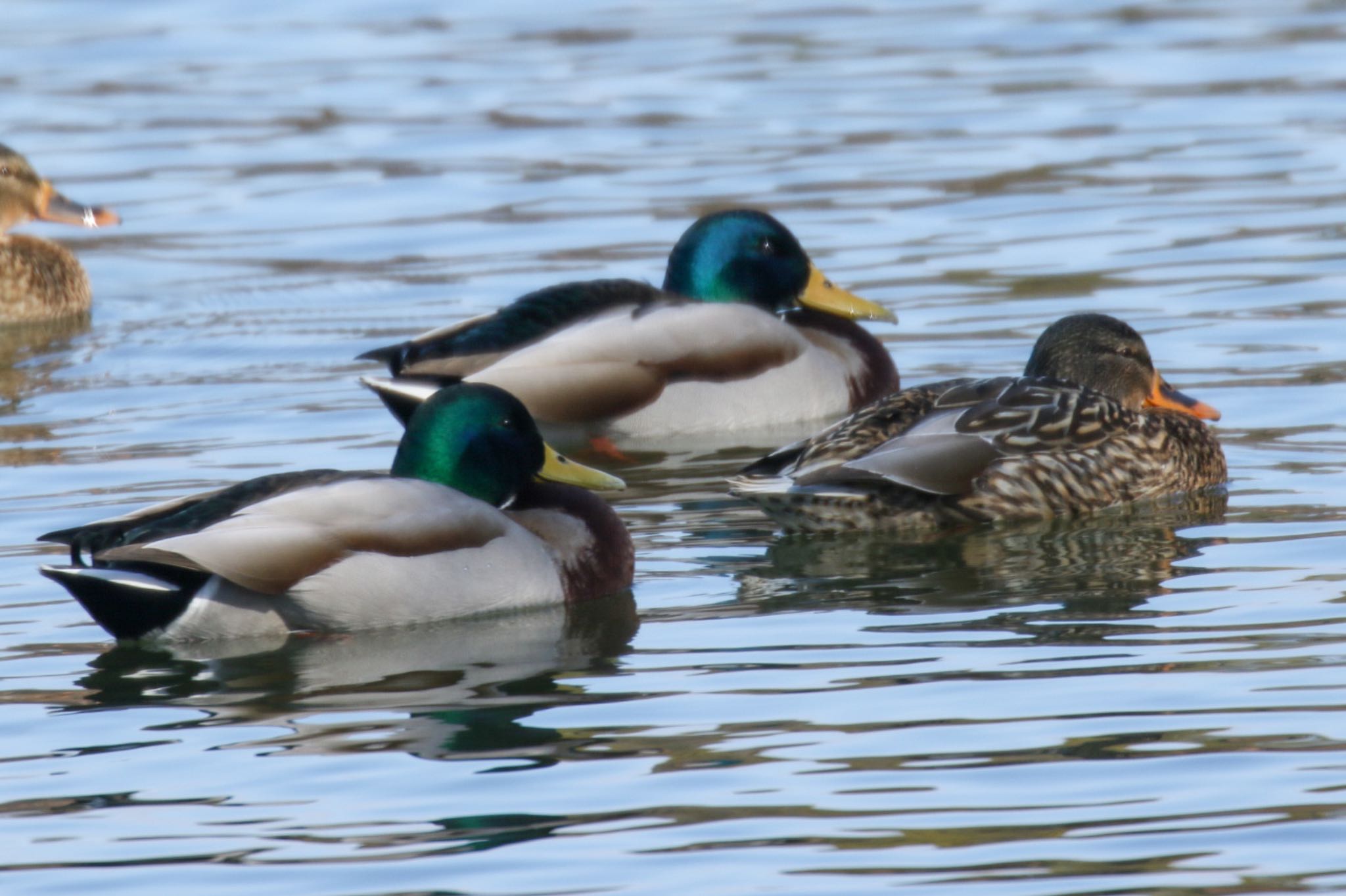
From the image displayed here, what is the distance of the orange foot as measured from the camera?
1017cm

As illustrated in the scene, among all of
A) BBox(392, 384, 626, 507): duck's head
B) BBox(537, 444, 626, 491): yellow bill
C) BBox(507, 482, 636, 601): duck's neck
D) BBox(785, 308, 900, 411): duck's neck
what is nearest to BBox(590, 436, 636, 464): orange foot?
BBox(785, 308, 900, 411): duck's neck

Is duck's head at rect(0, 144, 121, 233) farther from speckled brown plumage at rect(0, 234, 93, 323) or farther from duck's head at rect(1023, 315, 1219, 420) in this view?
duck's head at rect(1023, 315, 1219, 420)

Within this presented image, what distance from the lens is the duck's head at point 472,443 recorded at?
7.61 metres

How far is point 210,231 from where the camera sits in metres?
15.2

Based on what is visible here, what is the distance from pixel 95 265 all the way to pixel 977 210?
5.21 metres

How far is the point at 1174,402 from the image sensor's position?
9.30 metres

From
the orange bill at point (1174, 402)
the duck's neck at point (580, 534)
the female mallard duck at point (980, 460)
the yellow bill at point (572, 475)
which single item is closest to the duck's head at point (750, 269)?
the orange bill at point (1174, 402)

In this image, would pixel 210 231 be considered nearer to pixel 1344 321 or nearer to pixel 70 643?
pixel 1344 321

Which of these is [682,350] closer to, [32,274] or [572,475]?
[572,475]

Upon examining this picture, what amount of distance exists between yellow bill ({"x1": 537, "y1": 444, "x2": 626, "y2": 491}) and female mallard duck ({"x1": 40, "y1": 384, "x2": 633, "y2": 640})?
210 millimetres

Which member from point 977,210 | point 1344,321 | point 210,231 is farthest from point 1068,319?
point 210,231

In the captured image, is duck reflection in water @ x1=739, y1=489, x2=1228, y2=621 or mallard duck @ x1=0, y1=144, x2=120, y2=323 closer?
duck reflection in water @ x1=739, y1=489, x2=1228, y2=621

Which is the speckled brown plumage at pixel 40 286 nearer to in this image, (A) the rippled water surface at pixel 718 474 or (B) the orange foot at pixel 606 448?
(A) the rippled water surface at pixel 718 474

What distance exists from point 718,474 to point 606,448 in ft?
2.42
